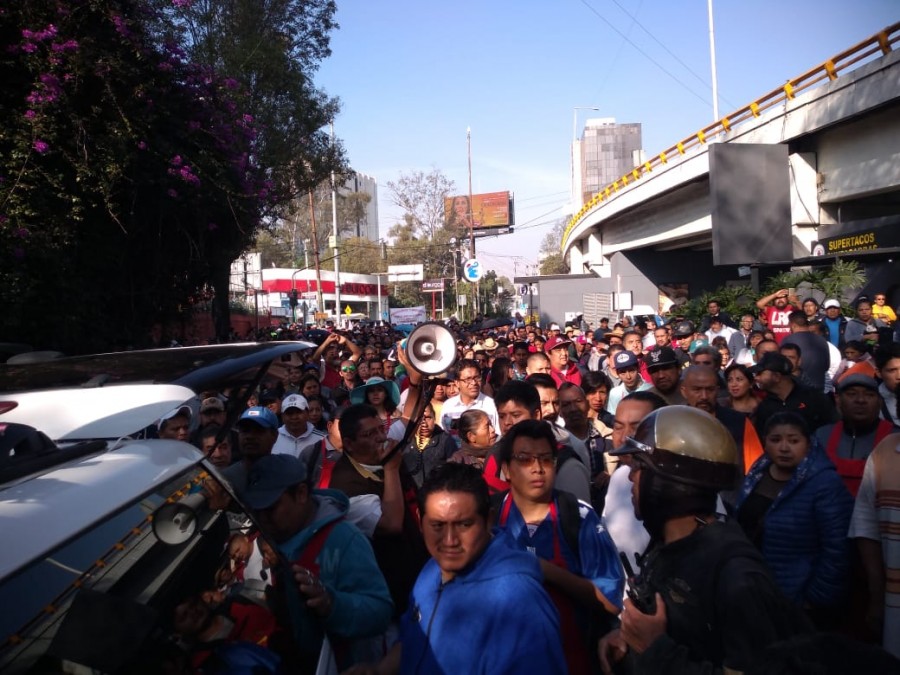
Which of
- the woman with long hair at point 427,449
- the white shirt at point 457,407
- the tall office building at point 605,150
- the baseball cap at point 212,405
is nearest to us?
the woman with long hair at point 427,449

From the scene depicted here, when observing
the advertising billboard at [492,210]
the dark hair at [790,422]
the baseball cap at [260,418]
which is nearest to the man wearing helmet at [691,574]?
the dark hair at [790,422]

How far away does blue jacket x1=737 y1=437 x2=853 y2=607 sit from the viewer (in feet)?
11.0

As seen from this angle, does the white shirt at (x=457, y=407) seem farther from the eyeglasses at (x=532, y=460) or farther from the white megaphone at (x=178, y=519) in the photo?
the white megaphone at (x=178, y=519)

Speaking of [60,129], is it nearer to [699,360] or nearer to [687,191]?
[699,360]

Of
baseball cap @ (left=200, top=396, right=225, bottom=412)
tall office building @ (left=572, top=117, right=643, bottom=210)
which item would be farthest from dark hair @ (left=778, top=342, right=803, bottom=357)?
tall office building @ (left=572, top=117, right=643, bottom=210)

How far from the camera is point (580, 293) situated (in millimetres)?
34500

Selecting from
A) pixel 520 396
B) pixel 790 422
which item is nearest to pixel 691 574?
pixel 790 422

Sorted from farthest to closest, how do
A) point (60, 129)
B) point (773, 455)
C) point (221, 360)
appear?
point (60, 129) < point (773, 455) < point (221, 360)

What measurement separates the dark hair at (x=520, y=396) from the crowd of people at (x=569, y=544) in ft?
0.06

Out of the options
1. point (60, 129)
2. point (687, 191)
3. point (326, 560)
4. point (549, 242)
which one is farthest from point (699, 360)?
point (549, 242)

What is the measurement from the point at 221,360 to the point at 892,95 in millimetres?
14275

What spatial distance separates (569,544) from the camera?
2916mm

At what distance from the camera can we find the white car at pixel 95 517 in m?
1.39

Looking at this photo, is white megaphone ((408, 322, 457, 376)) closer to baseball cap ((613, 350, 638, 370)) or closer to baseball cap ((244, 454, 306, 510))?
baseball cap ((244, 454, 306, 510))
